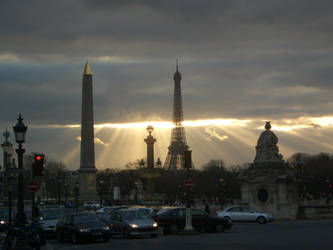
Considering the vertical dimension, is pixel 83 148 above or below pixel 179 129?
below

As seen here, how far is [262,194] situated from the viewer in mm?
47625

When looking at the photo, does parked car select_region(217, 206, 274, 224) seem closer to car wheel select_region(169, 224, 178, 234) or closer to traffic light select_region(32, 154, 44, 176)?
Result: car wheel select_region(169, 224, 178, 234)

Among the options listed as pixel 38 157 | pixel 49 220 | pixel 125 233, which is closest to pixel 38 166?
pixel 38 157

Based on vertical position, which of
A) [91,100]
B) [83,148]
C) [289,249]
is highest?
[91,100]

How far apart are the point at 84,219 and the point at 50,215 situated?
241 inches

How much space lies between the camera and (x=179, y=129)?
172 metres

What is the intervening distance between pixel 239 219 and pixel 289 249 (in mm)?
21660

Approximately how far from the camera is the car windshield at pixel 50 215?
110 feet

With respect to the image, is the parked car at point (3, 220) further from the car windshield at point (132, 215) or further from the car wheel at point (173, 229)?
the car wheel at point (173, 229)

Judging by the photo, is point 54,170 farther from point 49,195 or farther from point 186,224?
point 186,224

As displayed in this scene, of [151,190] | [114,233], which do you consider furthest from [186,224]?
[151,190]

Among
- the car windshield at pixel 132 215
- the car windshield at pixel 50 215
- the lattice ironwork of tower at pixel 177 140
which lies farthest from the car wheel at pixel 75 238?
the lattice ironwork of tower at pixel 177 140

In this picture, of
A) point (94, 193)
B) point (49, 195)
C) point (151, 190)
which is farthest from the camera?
point (49, 195)

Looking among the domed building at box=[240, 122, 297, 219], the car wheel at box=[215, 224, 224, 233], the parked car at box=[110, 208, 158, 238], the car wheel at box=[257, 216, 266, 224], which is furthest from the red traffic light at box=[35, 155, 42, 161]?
the domed building at box=[240, 122, 297, 219]
